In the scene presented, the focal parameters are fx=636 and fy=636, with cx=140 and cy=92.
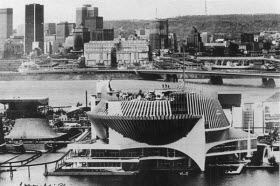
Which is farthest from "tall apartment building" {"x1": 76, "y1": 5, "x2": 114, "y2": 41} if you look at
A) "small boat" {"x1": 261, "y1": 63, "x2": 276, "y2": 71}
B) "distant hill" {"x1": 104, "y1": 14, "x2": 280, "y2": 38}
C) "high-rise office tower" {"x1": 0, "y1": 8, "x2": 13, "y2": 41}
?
"small boat" {"x1": 261, "y1": 63, "x2": 276, "y2": 71}

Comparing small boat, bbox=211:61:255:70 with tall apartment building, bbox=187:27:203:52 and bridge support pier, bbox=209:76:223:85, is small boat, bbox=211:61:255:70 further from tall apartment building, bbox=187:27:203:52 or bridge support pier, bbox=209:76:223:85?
tall apartment building, bbox=187:27:203:52

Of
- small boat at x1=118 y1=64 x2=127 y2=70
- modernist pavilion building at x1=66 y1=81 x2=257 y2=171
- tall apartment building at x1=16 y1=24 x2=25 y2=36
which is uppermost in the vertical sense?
tall apartment building at x1=16 y1=24 x2=25 y2=36

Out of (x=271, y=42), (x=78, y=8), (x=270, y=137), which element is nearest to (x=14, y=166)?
(x=78, y=8)

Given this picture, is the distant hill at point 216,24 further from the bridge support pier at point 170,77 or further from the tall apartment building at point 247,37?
the bridge support pier at point 170,77

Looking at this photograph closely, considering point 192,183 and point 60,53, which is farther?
point 60,53

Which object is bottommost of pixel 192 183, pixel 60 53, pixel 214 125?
pixel 192 183

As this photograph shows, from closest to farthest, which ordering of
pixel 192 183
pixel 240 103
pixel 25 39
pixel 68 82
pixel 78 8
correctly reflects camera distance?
pixel 192 183
pixel 78 8
pixel 240 103
pixel 25 39
pixel 68 82

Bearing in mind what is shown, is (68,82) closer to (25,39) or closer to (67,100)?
(67,100)
